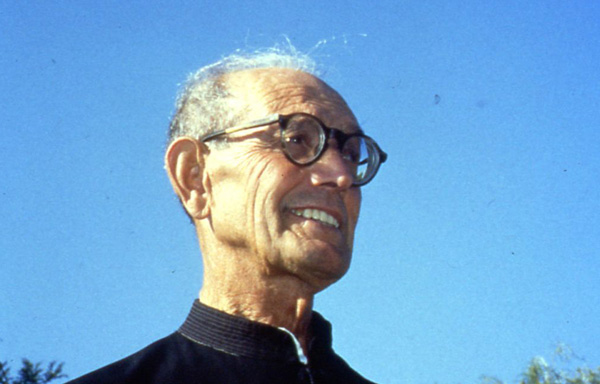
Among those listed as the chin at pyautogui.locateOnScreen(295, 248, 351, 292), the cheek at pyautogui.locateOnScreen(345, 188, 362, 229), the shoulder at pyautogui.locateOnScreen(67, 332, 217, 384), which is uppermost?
the cheek at pyautogui.locateOnScreen(345, 188, 362, 229)

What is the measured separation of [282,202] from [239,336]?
0.69m

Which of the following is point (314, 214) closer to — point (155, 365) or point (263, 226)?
point (263, 226)

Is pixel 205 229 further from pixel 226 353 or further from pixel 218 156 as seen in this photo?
pixel 226 353

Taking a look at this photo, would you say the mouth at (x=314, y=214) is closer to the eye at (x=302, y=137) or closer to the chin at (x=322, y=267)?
the chin at (x=322, y=267)

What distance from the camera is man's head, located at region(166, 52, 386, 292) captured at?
13.3 feet

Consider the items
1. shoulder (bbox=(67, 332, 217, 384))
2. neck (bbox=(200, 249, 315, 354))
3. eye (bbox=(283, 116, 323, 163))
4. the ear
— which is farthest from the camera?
the ear

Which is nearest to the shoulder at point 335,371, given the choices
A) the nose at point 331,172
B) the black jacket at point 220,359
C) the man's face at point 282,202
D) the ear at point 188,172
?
the black jacket at point 220,359

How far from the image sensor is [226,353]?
4.08m

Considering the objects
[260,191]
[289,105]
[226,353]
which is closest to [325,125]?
[289,105]

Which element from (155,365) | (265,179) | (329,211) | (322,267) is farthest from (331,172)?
(155,365)

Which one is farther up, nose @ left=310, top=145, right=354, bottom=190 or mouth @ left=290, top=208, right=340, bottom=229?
nose @ left=310, top=145, right=354, bottom=190

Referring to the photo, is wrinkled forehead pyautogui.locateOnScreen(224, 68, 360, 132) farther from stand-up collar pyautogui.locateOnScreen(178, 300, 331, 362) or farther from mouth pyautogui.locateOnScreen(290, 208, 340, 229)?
stand-up collar pyautogui.locateOnScreen(178, 300, 331, 362)

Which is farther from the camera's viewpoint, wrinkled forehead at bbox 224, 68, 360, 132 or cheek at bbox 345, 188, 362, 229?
wrinkled forehead at bbox 224, 68, 360, 132

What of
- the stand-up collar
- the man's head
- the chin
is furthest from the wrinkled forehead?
the stand-up collar
